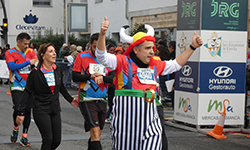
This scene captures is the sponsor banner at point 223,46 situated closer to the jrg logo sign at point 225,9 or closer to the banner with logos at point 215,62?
the banner with logos at point 215,62

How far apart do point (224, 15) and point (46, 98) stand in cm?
438

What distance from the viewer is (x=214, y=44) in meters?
8.64

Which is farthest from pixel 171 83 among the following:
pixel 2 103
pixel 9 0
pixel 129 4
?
pixel 9 0

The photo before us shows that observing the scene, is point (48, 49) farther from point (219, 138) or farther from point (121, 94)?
point (219, 138)

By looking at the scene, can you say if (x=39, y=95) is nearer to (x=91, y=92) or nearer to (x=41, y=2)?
(x=91, y=92)

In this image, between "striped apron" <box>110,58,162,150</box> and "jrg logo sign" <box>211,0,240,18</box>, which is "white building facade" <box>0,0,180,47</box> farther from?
"striped apron" <box>110,58,162,150</box>

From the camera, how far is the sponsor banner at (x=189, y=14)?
860 cm

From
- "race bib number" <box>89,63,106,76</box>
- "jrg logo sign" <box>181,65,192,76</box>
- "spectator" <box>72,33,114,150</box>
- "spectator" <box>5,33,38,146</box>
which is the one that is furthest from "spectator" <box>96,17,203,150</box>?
"jrg logo sign" <box>181,65,192,76</box>

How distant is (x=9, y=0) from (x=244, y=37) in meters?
36.7

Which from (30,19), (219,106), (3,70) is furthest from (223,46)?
(30,19)

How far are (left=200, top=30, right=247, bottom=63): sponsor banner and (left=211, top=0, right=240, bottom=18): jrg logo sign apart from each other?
36 centimetres

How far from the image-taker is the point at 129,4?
27.6 m

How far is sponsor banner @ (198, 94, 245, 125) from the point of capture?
8742 mm

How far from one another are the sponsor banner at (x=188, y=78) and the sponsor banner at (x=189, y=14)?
772mm
